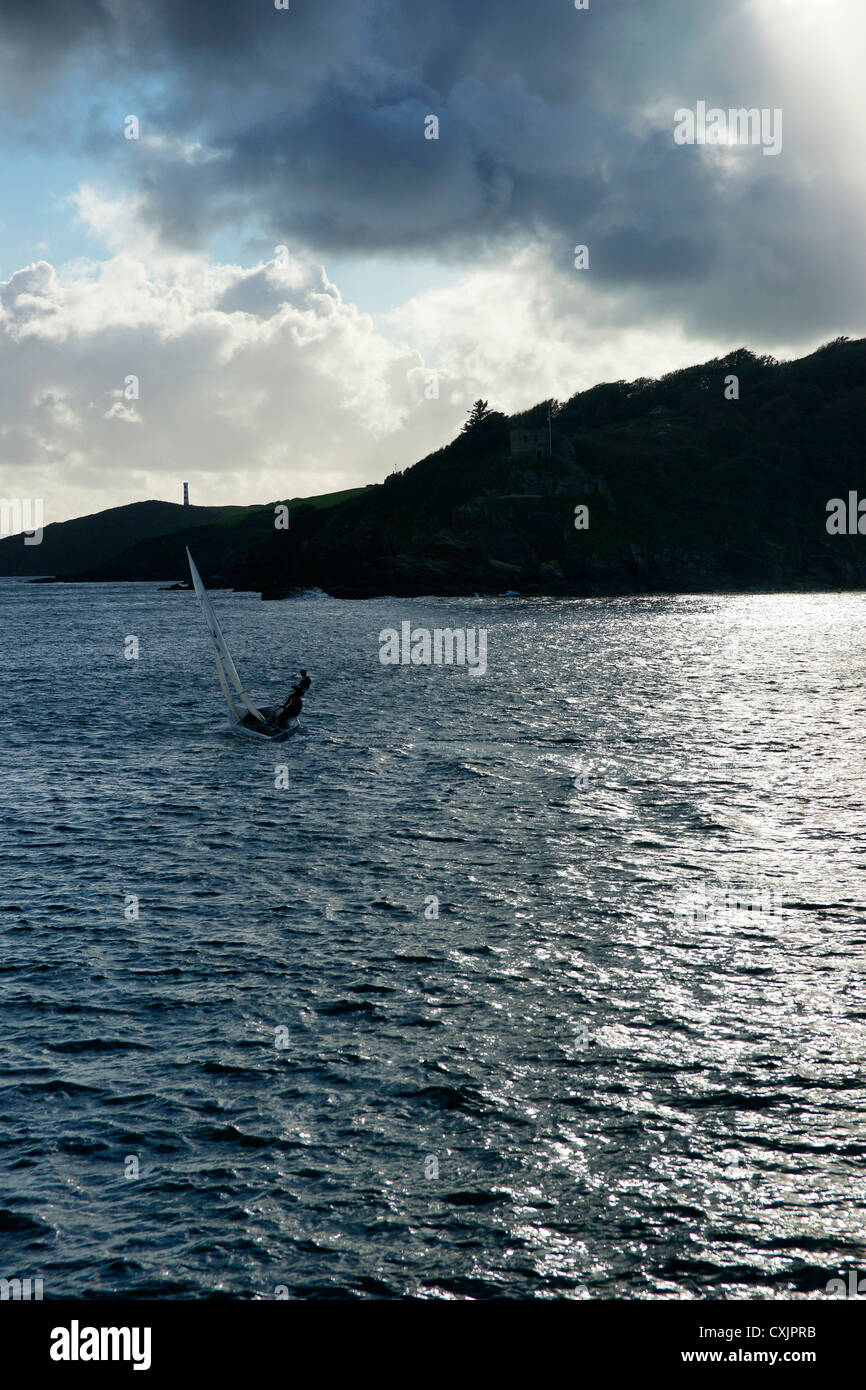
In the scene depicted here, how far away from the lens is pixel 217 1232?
471 inches

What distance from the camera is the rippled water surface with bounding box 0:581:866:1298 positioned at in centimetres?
1178

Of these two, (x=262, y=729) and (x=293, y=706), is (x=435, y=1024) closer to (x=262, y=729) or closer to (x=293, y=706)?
(x=262, y=729)

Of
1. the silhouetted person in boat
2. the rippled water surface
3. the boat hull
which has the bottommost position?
the rippled water surface

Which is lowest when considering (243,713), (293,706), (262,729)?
(262,729)

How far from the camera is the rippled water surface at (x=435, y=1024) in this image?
38.7 feet

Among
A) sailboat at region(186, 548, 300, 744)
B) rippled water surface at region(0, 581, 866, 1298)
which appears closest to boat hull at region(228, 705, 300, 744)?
sailboat at region(186, 548, 300, 744)

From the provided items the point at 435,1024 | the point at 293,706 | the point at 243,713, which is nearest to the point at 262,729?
the point at 293,706

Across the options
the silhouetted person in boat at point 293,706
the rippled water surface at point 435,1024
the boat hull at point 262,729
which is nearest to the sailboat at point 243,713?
the boat hull at point 262,729

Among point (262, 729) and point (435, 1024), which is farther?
point (262, 729)

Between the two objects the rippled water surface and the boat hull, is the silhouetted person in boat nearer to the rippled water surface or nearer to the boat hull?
the boat hull

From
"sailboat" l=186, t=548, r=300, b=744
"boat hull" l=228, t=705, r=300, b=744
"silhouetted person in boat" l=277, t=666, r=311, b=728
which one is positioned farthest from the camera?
"silhouetted person in boat" l=277, t=666, r=311, b=728

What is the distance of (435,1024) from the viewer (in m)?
17.2

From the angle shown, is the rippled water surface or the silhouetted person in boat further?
the silhouetted person in boat
